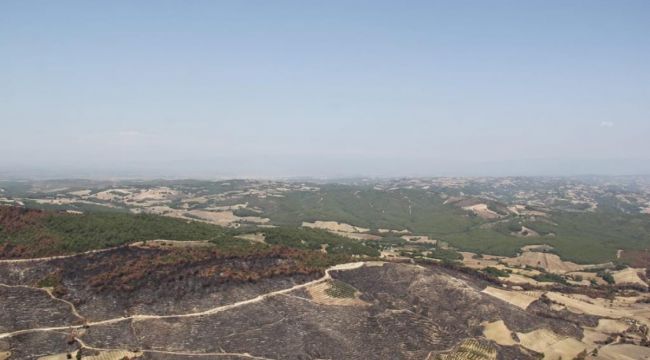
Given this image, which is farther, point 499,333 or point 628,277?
point 628,277

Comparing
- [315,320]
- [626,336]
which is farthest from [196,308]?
[626,336]

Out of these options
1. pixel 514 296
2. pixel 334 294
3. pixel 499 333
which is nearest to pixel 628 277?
pixel 514 296

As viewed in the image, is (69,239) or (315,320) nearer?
(315,320)

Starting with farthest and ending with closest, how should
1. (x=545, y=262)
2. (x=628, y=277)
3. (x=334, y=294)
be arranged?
(x=545, y=262)
(x=628, y=277)
(x=334, y=294)

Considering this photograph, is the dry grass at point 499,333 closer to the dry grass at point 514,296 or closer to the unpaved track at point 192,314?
the dry grass at point 514,296

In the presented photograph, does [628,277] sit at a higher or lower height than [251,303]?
lower

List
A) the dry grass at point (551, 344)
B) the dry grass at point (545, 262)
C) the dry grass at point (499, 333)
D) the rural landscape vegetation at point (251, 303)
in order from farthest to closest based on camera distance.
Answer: the dry grass at point (545, 262) < the dry grass at point (499, 333) < the dry grass at point (551, 344) < the rural landscape vegetation at point (251, 303)

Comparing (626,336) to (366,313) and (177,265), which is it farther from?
(177,265)

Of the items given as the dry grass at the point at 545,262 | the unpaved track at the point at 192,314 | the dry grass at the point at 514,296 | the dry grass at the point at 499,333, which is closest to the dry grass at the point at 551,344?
the dry grass at the point at 499,333

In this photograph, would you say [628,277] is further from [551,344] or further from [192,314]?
[192,314]

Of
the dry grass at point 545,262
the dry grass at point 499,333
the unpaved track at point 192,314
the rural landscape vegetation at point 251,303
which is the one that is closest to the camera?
the unpaved track at point 192,314

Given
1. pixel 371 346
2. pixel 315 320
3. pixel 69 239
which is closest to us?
pixel 371 346
